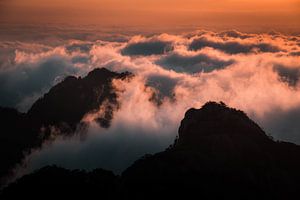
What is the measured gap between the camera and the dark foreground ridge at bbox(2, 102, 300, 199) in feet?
293

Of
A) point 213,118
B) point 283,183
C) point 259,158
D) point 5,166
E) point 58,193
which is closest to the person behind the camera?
point 58,193

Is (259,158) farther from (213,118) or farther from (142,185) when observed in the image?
(142,185)

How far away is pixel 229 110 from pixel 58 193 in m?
53.0

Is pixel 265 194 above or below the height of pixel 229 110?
below

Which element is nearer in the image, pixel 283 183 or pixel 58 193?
pixel 58 193

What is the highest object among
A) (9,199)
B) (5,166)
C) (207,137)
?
(207,137)

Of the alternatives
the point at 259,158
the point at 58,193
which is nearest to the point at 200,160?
the point at 259,158

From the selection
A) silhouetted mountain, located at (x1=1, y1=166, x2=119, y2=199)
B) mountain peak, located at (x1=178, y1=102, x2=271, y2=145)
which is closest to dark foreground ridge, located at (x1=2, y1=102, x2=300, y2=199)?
silhouetted mountain, located at (x1=1, y1=166, x2=119, y2=199)

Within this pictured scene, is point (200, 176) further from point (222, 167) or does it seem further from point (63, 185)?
point (63, 185)

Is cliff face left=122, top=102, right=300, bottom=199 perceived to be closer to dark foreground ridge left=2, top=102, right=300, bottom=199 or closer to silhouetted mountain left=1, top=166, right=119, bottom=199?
dark foreground ridge left=2, top=102, right=300, bottom=199

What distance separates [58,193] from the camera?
289 ft

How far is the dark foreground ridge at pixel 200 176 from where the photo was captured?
8931 cm

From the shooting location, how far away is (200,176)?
3684 inches

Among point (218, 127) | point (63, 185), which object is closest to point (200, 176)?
point (218, 127)
